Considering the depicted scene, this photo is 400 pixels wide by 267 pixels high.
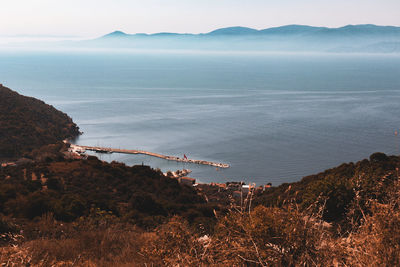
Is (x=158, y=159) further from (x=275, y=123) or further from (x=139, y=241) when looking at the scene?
(x=139, y=241)

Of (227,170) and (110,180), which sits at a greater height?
(110,180)

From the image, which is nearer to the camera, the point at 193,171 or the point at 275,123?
the point at 193,171

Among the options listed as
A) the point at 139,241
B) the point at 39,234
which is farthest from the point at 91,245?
the point at 39,234

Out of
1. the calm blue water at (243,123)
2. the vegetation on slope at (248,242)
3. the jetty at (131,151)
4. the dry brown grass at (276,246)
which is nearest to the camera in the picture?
the dry brown grass at (276,246)

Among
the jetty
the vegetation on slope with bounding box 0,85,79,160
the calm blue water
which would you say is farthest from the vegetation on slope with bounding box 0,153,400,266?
the vegetation on slope with bounding box 0,85,79,160

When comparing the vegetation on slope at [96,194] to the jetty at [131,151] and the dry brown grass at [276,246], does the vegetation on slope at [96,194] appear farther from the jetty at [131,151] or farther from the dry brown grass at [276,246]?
the jetty at [131,151]

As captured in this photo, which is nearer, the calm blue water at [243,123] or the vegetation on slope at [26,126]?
the vegetation on slope at [26,126]

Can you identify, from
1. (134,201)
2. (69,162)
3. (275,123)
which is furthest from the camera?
(275,123)

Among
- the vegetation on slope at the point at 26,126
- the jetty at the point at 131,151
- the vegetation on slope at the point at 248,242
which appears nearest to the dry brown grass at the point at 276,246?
the vegetation on slope at the point at 248,242

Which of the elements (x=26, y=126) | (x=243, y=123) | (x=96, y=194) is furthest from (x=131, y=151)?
(x=96, y=194)
